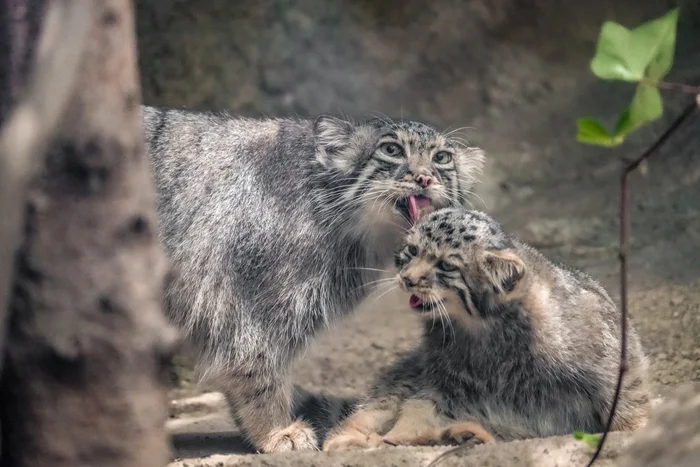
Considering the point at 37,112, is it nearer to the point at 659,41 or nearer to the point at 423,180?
the point at 659,41

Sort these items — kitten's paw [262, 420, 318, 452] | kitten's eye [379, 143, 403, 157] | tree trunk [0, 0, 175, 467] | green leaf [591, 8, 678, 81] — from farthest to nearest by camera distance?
kitten's eye [379, 143, 403, 157], kitten's paw [262, 420, 318, 452], green leaf [591, 8, 678, 81], tree trunk [0, 0, 175, 467]

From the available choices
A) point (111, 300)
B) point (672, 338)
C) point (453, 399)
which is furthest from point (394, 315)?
point (111, 300)

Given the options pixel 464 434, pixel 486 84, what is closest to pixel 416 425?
pixel 464 434

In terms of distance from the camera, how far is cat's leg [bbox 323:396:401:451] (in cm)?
407

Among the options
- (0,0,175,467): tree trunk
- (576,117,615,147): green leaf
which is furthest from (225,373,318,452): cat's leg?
(576,117,615,147): green leaf

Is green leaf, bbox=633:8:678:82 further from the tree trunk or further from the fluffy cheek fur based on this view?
the fluffy cheek fur

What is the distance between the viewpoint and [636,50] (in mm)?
2406

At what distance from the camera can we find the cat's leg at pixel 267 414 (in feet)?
14.1

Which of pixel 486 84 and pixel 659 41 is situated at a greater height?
pixel 486 84

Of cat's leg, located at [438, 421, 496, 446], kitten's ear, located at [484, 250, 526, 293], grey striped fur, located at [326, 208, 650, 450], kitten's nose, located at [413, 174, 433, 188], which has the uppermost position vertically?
kitten's nose, located at [413, 174, 433, 188]

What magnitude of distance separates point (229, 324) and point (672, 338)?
242cm

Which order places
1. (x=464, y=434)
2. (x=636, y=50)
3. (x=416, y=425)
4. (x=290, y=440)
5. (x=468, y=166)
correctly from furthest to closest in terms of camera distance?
(x=468, y=166)
(x=290, y=440)
(x=416, y=425)
(x=464, y=434)
(x=636, y=50)

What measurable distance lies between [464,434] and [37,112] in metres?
2.57

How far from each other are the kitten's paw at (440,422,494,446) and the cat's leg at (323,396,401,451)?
265 millimetres
